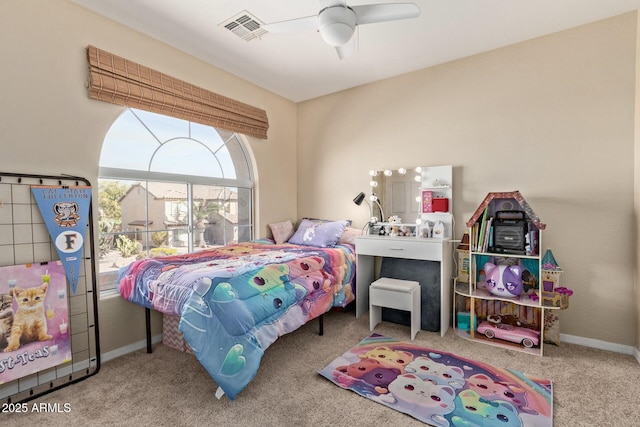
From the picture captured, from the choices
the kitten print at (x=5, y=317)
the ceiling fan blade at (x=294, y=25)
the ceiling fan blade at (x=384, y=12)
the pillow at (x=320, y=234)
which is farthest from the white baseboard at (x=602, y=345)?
the kitten print at (x=5, y=317)

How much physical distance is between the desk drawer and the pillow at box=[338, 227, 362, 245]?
33 centimetres

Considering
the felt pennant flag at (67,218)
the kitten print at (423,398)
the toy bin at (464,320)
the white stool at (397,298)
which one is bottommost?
the kitten print at (423,398)

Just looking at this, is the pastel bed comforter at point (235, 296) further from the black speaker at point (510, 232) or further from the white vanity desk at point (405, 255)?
the black speaker at point (510, 232)

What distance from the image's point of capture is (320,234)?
3473 millimetres

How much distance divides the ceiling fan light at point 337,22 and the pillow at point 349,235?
2103 mm

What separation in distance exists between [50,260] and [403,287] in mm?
2650

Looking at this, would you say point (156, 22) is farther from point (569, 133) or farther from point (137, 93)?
point (569, 133)

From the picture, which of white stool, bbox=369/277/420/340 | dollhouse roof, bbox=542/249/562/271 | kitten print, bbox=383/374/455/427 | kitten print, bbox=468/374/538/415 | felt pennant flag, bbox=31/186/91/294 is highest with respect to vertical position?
felt pennant flag, bbox=31/186/91/294

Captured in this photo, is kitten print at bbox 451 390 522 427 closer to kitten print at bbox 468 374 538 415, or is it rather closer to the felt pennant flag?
kitten print at bbox 468 374 538 415

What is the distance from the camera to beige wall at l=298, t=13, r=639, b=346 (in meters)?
2.37

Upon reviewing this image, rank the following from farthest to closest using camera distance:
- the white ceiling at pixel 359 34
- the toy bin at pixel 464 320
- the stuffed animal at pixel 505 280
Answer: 1. the toy bin at pixel 464 320
2. the stuffed animal at pixel 505 280
3. the white ceiling at pixel 359 34

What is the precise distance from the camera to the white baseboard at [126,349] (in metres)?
A: 2.33

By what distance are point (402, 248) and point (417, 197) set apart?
2.08ft

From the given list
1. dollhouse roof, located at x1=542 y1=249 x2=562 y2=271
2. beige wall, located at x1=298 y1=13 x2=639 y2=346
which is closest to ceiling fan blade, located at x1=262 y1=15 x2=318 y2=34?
beige wall, located at x1=298 y1=13 x2=639 y2=346
